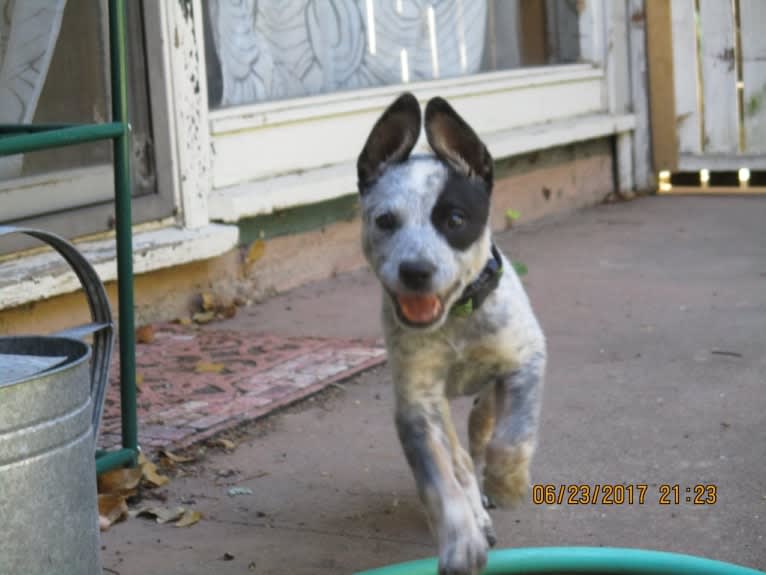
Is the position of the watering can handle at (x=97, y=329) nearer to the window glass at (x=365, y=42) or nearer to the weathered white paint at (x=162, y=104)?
the weathered white paint at (x=162, y=104)

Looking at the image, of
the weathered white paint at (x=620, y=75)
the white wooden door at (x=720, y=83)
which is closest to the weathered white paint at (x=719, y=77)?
the white wooden door at (x=720, y=83)

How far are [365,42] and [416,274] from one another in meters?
5.03

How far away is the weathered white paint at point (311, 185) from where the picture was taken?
6.82 meters

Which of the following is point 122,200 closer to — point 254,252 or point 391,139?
point 391,139

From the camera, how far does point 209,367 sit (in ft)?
18.7

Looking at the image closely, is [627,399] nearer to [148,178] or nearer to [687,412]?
[687,412]

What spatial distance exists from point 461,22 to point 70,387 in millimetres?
6573

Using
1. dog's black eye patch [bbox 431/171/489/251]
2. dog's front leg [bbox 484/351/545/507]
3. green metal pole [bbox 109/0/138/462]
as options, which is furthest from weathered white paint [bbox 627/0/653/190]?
dog's black eye patch [bbox 431/171/489/251]

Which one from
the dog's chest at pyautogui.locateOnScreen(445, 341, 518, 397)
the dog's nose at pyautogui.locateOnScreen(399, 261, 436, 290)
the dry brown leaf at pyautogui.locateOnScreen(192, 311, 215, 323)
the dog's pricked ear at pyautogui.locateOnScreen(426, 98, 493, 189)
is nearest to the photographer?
the dog's nose at pyautogui.locateOnScreen(399, 261, 436, 290)

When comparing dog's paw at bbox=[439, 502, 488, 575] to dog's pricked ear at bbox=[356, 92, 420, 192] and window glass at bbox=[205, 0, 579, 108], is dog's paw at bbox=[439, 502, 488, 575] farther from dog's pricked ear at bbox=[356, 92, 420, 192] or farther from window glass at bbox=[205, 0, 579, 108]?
window glass at bbox=[205, 0, 579, 108]

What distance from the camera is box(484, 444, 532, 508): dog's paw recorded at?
3525 mm

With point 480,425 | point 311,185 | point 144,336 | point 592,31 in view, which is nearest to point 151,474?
point 480,425

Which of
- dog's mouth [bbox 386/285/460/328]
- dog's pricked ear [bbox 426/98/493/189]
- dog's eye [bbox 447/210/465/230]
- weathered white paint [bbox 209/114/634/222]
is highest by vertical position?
dog's pricked ear [bbox 426/98/493/189]

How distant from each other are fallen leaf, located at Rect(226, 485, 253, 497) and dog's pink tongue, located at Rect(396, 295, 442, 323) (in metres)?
1.15
